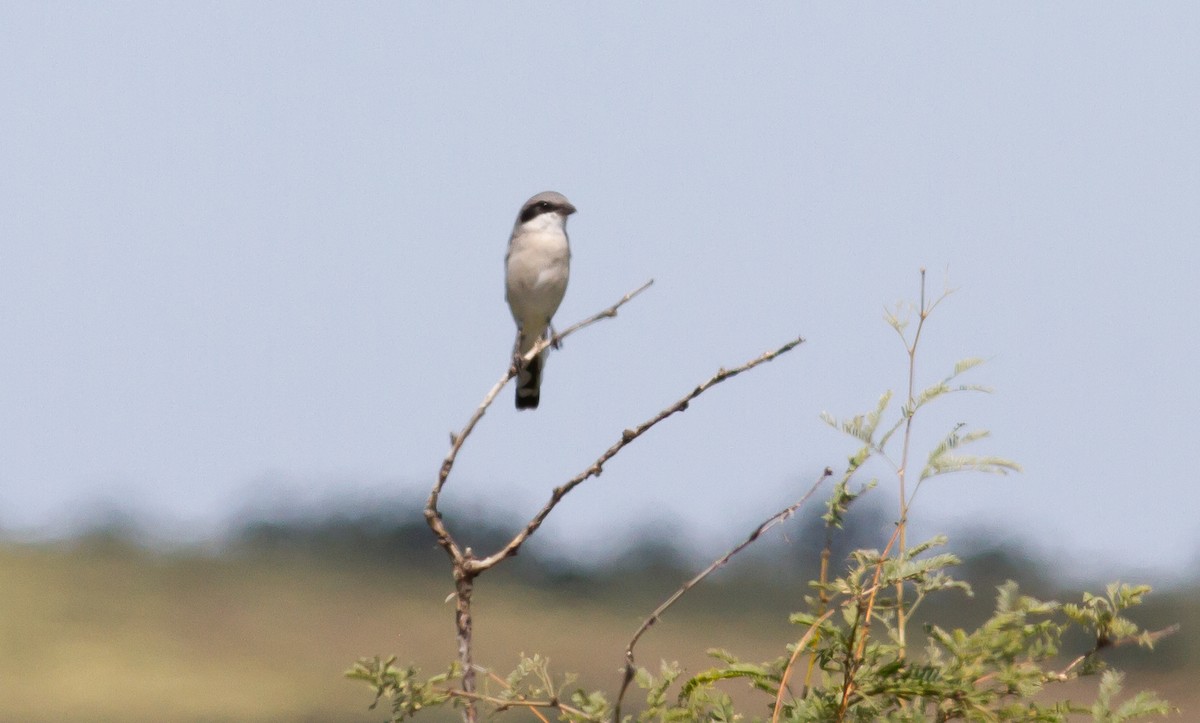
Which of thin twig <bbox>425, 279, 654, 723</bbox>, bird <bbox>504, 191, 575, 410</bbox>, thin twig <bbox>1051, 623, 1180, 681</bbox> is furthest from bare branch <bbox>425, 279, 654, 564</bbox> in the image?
bird <bbox>504, 191, 575, 410</bbox>

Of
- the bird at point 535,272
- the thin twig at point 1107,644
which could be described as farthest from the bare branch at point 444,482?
the bird at point 535,272

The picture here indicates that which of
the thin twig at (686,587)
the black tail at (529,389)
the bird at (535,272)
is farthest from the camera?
the black tail at (529,389)

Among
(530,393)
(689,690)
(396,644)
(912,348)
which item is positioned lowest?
(689,690)

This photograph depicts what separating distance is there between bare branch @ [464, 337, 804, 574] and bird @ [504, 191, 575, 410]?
327 centimetres

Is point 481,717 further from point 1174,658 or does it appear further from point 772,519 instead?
point 1174,658

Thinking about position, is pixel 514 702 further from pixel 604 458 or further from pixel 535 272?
pixel 535 272

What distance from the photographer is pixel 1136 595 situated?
172 cm

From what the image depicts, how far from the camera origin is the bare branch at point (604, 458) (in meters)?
1.76

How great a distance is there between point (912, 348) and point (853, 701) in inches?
20.1

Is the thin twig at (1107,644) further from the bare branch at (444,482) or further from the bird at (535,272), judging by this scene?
the bird at (535,272)

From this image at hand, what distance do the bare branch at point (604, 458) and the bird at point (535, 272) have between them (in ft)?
10.7

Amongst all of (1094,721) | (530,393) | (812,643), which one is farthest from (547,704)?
(530,393)

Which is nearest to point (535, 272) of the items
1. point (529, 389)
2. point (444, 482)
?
point (529, 389)

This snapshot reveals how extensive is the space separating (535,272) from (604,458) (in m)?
3.49
